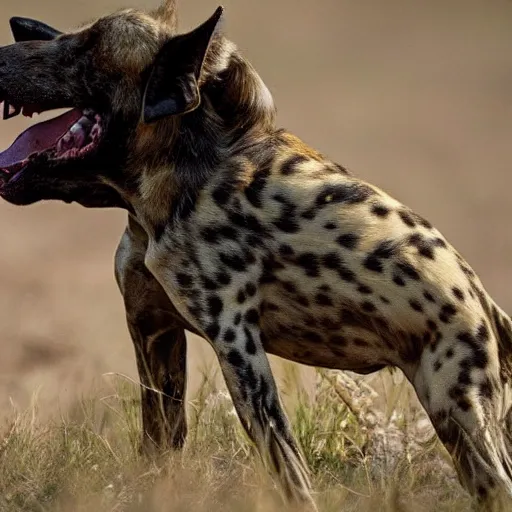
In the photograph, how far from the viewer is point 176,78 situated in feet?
17.7

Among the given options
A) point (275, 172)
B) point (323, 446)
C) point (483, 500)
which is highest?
point (275, 172)

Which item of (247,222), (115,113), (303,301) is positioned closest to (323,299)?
(303,301)

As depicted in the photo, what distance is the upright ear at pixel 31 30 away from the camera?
19.6 ft

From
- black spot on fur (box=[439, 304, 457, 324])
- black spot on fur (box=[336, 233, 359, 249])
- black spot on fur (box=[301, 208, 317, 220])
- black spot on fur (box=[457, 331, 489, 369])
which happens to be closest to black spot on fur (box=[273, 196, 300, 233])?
black spot on fur (box=[301, 208, 317, 220])

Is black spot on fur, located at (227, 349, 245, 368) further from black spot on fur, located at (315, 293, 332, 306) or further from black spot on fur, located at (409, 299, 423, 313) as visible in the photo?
black spot on fur, located at (409, 299, 423, 313)

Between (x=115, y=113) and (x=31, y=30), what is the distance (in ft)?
2.31

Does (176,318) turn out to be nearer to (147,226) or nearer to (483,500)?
(147,226)

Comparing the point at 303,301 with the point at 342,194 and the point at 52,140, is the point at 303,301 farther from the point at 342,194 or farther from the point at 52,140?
the point at 52,140

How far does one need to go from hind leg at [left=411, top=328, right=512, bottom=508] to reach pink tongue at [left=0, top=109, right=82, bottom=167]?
62.1 inches

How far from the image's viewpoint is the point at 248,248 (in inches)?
213

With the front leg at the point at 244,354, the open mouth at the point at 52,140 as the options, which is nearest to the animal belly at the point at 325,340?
the front leg at the point at 244,354

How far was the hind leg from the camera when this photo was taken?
17.3 ft

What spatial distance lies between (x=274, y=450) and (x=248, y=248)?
2.38 feet

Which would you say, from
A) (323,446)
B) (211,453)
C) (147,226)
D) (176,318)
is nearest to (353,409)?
(323,446)
